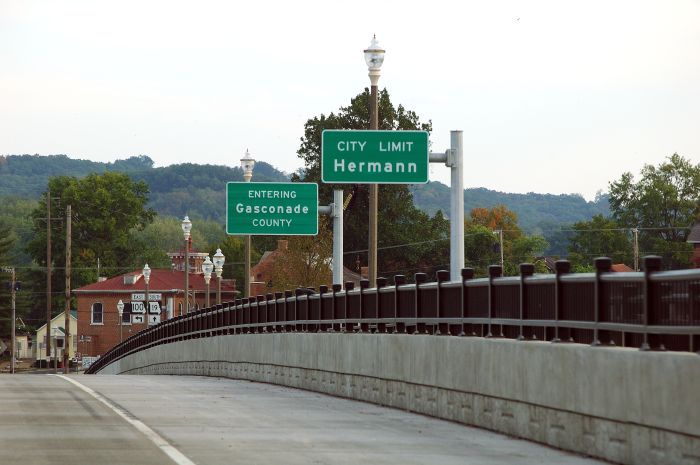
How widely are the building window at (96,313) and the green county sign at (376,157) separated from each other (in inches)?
4248

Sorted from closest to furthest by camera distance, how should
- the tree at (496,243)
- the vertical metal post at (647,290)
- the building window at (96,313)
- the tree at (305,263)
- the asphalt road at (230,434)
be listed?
the vertical metal post at (647,290), the asphalt road at (230,434), the tree at (305,263), the tree at (496,243), the building window at (96,313)

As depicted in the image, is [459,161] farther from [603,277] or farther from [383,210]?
[383,210]

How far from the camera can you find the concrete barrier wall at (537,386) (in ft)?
41.4

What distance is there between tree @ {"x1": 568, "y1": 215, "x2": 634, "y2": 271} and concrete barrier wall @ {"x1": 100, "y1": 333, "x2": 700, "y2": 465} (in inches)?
4711

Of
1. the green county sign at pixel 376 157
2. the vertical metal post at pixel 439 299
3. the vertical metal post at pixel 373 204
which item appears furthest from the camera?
the vertical metal post at pixel 373 204

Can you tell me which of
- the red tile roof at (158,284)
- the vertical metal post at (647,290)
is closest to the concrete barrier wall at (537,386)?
the vertical metal post at (647,290)

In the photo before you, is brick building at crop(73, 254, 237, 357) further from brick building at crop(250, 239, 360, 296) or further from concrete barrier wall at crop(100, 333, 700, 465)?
concrete barrier wall at crop(100, 333, 700, 465)

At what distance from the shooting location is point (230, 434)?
53.7ft

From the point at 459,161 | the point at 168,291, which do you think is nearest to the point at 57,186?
the point at 168,291

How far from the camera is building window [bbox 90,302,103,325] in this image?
5354 inches

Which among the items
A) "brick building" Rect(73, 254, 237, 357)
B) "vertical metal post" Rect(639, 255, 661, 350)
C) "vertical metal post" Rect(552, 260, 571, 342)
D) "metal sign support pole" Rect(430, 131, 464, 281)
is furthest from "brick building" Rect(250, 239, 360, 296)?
"vertical metal post" Rect(639, 255, 661, 350)

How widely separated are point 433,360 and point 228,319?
2151 centimetres

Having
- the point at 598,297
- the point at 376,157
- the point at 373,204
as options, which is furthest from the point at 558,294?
the point at 373,204

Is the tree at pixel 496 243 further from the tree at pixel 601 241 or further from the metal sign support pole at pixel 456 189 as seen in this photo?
the metal sign support pole at pixel 456 189
